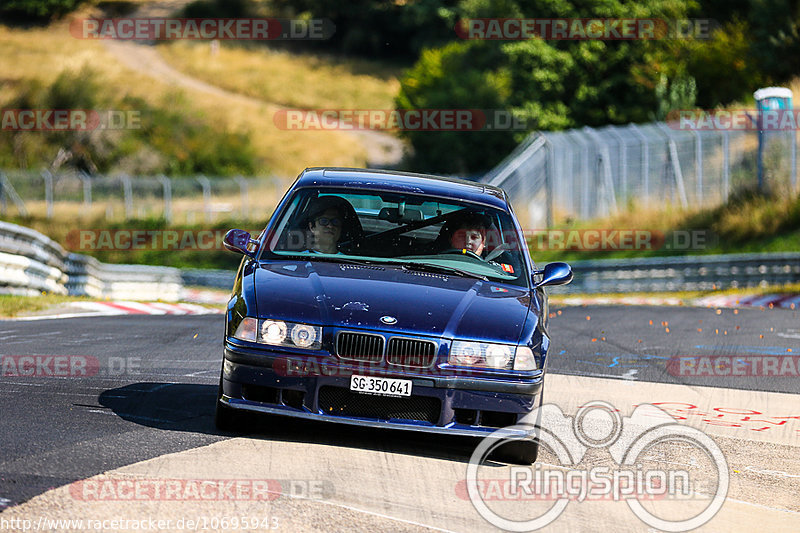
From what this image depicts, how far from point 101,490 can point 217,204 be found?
1454 inches

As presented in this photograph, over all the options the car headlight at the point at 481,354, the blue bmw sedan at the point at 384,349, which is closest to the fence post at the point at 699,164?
the blue bmw sedan at the point at 384,349

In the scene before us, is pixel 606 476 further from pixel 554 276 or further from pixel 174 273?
pixel 174 273

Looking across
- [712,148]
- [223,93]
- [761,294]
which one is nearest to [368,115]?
[223,93]

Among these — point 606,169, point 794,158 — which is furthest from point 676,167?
point 794,158

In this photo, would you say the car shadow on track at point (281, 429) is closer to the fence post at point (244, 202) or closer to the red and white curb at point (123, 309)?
the red and white curb at point (123, 309)

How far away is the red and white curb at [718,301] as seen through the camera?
19.0 m

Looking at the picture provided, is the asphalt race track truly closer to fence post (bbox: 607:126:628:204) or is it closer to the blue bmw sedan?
the blue bmw sedan

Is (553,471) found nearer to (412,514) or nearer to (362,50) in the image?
(412,514)

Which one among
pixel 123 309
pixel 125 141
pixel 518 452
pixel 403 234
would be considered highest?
pixel 125 141

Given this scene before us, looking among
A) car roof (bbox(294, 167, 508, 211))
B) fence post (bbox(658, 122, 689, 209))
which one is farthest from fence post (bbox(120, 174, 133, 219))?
car roof (bbox(294, 167, 508, 211))

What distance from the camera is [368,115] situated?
69250mm

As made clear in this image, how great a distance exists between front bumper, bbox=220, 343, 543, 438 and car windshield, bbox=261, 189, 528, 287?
45.8 inches

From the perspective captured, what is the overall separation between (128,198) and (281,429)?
3462cm

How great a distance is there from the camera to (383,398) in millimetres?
6520
